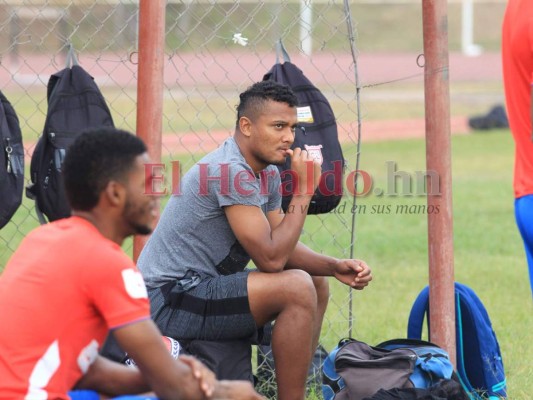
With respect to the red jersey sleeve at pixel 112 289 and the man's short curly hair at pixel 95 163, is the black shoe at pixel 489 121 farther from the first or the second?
the red jersey sleeve at pixel 112 289

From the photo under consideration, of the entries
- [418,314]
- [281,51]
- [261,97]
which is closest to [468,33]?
[281,51]

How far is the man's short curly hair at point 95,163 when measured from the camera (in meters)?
3.11

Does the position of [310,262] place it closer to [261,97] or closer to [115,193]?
[261,97]

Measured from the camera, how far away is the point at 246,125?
4.61 meters

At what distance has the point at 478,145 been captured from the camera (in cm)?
1745

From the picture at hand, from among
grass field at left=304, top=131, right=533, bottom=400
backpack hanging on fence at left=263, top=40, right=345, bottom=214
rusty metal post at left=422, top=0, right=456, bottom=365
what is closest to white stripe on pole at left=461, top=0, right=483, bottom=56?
grass field at left=304, top=131, right=533, bottom=400

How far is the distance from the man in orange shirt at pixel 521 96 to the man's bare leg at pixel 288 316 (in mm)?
934

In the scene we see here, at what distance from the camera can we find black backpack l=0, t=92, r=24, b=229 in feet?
15.6

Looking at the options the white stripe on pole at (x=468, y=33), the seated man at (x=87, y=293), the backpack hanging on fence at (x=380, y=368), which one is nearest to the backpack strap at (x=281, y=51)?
the backpack hanging on fence at (x=380, y=368)

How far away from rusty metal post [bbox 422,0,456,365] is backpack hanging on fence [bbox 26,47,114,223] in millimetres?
1570

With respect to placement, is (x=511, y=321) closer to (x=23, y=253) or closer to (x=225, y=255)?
(x=225, y=255)

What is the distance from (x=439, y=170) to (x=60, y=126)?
1835mm

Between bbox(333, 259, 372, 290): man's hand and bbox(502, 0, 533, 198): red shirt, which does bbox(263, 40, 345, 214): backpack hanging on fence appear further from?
bbox(502, 0, 533, 198): red shirt

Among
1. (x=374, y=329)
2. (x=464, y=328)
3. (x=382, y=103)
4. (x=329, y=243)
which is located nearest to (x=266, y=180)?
(x=464, y=328)
